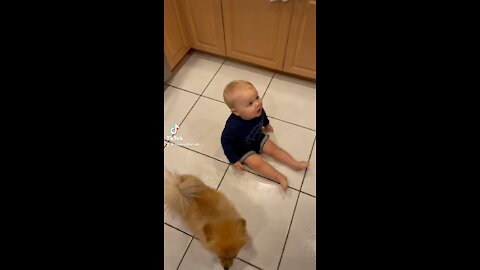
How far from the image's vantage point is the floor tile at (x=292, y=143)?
1275 millimetres

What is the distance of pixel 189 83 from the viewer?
1.66 m

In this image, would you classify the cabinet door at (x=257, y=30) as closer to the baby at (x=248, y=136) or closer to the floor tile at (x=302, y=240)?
the baby at (x=248, y=136)

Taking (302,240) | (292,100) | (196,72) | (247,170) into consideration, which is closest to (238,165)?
(247,170)

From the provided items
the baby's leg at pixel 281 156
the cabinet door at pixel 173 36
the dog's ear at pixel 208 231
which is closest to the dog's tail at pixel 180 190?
the dog's ear at pixel 208 231

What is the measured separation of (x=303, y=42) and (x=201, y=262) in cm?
118

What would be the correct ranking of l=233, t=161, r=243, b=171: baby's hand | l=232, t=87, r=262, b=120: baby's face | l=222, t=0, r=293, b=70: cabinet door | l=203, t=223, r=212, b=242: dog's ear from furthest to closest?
l=222, t=0, r=293, b=70: cabinet door
l=233, t=161, r=243, b=171: baby's hand
l=232, t=87, r=262, b=120: baby's face
l=203, t=223, r=212, b=242: dog's ear

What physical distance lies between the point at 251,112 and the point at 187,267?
0.69 m

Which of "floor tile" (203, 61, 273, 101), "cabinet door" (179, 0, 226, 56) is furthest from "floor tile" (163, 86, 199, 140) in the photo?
"cabinet door" (179, 0, 226, 56)

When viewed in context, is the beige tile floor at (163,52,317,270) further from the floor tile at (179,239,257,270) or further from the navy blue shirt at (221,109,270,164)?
the navy blue shirt at (221,109,270,164)

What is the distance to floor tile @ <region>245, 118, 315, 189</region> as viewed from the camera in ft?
4.18

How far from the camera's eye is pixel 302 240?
43.4 inches

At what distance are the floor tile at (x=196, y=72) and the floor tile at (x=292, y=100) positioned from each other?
0.41 metres
